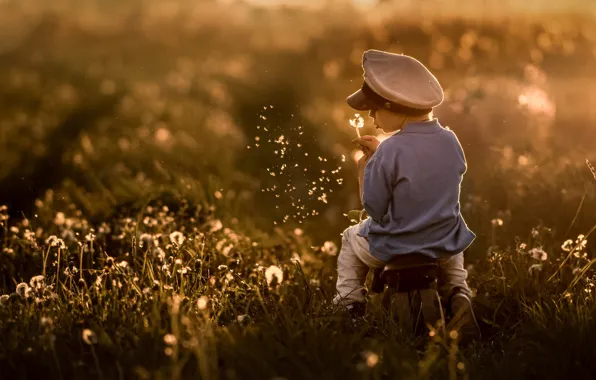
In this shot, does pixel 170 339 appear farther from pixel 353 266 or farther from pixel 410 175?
pixel 353 266

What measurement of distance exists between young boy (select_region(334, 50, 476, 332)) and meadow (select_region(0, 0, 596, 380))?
33 cm

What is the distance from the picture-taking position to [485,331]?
4.90 meters

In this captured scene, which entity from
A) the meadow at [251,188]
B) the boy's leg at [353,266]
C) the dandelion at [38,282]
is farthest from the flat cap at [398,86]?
the dandelion at [38,282]

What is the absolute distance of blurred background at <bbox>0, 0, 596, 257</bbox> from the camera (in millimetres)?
6613

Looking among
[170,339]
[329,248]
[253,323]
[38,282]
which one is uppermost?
[170,339]

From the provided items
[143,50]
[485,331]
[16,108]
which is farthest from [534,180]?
[143,50]

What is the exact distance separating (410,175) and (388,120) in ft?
1.17

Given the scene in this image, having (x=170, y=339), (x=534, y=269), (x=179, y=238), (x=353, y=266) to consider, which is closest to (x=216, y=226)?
(x=179, y=238)

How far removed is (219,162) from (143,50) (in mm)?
5943

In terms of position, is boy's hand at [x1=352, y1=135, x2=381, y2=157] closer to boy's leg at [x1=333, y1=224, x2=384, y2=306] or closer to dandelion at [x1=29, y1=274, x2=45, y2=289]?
boy's leg at [x1=333, y1=224, x2=384, y2=306]

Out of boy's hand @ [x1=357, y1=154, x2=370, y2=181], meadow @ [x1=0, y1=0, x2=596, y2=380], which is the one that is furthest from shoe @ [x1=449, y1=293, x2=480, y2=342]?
boy's hand @ [x1=357, y1=154, x2=370, y2=181]

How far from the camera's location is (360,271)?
4.89m

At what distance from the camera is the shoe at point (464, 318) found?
4.55 m

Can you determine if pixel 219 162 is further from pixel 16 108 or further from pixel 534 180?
pixel 16 108
